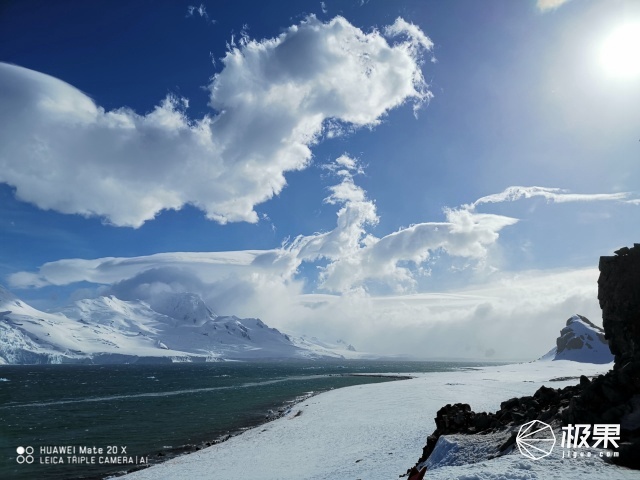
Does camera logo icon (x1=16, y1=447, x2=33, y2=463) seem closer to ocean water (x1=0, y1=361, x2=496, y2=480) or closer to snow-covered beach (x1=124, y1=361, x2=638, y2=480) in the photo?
ocean water (x1=0, y1=361, x2=496, y2=480)

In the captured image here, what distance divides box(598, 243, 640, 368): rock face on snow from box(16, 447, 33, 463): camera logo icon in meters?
48.9

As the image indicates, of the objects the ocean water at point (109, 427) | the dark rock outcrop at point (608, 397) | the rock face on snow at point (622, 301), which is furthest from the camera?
the ocean water at point (109, 427)

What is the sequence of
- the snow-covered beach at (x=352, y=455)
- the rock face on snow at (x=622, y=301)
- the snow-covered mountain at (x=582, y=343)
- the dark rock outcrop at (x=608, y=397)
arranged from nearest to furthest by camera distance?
the snow-covered beach at (x=352, y=455) → the dark rock outcrop at (x=608, y=397) → the rock face on snow at (x=622, y=301) → the snow-covered mountain at (x=582, y=343)

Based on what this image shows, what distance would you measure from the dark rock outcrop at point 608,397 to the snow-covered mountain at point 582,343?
136983 mm

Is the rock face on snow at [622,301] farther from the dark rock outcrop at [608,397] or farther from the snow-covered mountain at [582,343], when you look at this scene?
the snow-covered mountain at [582,343]

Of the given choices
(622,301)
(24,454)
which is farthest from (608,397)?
(24,454)

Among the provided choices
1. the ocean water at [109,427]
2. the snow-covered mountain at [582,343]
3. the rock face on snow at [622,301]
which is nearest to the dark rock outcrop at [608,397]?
the rock face on snow at [622,301]

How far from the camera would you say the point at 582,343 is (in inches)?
5871

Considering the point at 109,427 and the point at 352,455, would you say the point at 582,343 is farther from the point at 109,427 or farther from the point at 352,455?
the point at 109,427

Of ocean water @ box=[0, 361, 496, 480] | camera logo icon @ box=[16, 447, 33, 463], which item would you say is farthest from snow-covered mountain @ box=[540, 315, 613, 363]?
camera logo icon @ box=[16, 447, 33, 463]

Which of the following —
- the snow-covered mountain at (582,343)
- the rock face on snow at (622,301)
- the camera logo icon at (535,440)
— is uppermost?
the rock face on snow at (622,301)

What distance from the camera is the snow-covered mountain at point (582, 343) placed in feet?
456

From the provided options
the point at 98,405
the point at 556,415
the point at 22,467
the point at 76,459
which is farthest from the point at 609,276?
the point at 98,405

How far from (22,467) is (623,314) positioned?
161 feet
